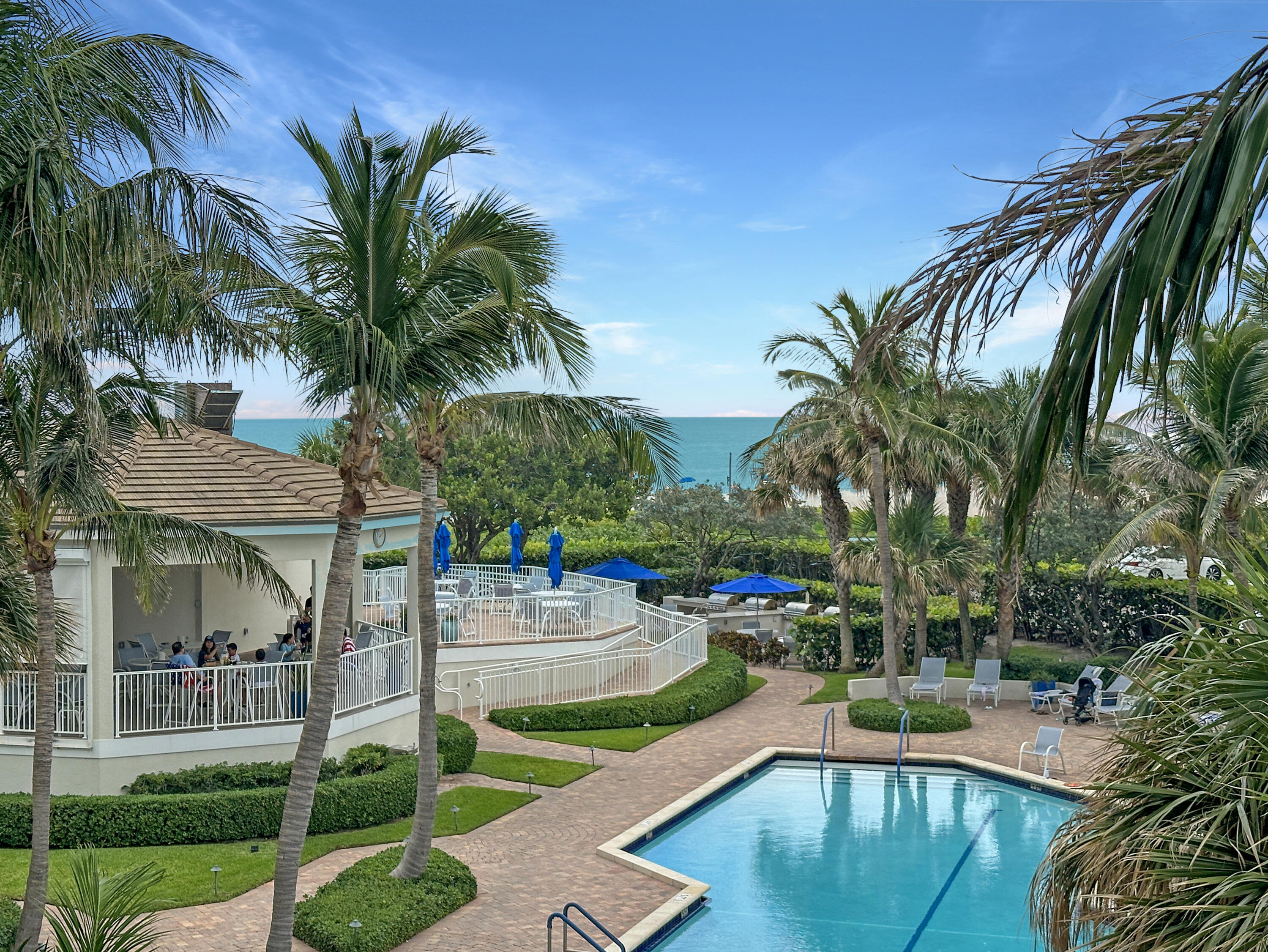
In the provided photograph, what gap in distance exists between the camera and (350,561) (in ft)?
32.9

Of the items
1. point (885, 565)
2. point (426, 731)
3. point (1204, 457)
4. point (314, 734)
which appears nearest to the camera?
point (314, 734)

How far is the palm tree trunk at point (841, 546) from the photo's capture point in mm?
26188

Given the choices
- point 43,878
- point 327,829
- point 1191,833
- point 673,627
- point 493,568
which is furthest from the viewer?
point 493,568

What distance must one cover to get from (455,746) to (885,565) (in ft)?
32.1

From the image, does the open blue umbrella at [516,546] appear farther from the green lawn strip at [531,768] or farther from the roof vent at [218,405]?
the green lawn strip at [531,768]

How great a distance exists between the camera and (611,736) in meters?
21.1

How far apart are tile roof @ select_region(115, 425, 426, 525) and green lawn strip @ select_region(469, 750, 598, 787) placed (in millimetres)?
4644

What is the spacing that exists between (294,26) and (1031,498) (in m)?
52.9

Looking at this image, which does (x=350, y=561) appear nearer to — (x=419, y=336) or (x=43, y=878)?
(x=419, y=336)

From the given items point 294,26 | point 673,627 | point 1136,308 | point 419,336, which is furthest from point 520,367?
point 294,26

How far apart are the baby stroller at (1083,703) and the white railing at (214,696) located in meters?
14.6

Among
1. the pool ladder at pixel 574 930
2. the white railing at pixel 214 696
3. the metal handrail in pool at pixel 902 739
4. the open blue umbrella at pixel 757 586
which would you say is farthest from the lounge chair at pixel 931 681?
the pool ladder at pixel 574 930

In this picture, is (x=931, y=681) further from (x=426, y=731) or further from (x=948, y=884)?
(x=426, y=731)

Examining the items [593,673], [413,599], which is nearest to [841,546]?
[593,673]
